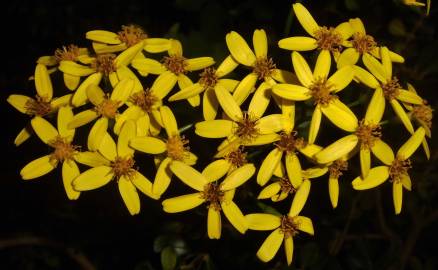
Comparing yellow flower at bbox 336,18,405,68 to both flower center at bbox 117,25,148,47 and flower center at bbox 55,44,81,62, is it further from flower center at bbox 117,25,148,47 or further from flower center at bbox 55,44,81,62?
flower center at bbox 55,44,81,62

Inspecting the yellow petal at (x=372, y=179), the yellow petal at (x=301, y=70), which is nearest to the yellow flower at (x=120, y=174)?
the yellow petal at (x=301, y=70)

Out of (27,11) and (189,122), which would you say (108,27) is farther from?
(189,122)

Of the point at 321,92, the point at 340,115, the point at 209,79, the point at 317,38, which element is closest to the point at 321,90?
the point at 321,92

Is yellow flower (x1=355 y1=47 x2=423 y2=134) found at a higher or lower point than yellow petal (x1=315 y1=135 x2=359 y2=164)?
higher

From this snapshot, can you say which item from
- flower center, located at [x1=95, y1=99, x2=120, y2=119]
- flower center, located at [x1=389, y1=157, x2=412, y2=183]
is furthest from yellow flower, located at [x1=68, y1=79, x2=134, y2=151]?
flower center, located at [x1=389, y1=157, x2=412, y2=183]

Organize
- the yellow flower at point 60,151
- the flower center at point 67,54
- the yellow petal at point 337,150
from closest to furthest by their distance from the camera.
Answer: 1. the yellow petal at point 337,150
2. the yellow flower at point 60,151
3. the flower center at point 67,54

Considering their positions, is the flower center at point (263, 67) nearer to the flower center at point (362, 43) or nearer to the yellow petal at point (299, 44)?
the yellow petal at point (299, 44)

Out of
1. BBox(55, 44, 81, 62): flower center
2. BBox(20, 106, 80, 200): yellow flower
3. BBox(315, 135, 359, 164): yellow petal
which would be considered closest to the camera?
BBox(315, 135, 359, 164): yellow petal

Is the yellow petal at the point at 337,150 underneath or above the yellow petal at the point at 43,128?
underneath
